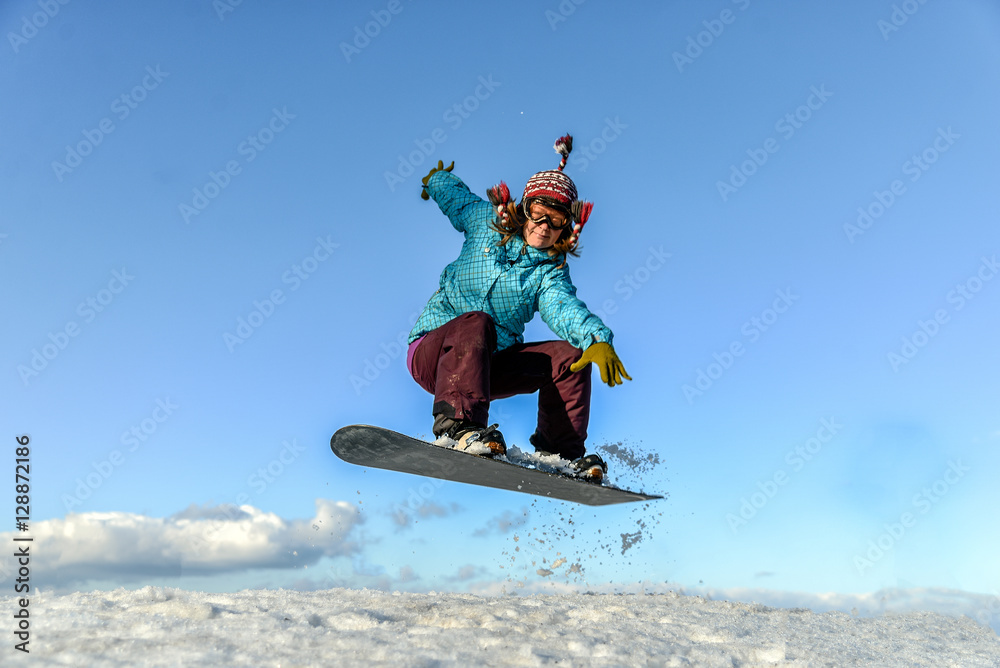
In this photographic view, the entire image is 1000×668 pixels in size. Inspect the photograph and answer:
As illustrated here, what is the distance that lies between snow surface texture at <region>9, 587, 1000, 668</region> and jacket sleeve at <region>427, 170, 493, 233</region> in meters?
2.95

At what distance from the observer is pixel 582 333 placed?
493 centimetres

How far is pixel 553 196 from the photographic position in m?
5.36

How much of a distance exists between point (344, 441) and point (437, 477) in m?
0.77

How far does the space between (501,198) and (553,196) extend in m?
0.44

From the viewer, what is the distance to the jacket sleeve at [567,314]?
4.89 meters

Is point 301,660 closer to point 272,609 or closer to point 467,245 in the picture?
point 272,609

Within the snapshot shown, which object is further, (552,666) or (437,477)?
(437,477)

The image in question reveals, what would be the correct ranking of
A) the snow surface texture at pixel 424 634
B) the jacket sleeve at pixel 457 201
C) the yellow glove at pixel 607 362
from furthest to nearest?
the jacket sleeve at pixel 457 201 < the yellow glove at pixel 607 362 < the snow surface texture at pixel 424 634

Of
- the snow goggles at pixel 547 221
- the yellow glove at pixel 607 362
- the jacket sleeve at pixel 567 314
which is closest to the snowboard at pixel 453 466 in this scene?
the yellow glove at pixel 607 362

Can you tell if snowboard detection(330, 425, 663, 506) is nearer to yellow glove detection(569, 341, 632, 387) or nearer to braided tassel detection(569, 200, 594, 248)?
yellow glove detection(569, 341, 632, 387)

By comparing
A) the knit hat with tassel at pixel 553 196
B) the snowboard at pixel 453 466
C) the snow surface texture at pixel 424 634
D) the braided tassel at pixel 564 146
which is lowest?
the snow surface texture at pixel 424 634

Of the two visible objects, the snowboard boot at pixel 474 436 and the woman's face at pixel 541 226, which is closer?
the snowboard boot at pixel 474 436

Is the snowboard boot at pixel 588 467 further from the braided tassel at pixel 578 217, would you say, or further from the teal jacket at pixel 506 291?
the braided tassel at pixel 578 217

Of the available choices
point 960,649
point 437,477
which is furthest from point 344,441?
point 960,649
